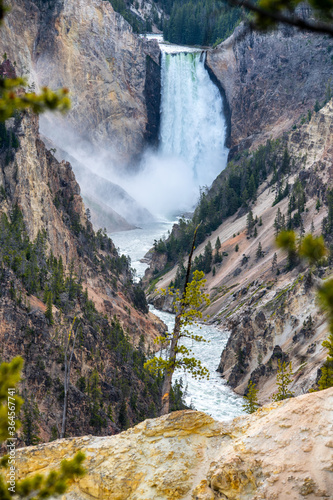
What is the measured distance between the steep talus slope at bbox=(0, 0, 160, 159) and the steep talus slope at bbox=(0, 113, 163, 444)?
231 feet

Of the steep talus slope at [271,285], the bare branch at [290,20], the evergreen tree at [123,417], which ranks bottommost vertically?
the evergreen tree at [123,417]

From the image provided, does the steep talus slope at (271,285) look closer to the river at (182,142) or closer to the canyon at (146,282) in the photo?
the canyon at (146,282)

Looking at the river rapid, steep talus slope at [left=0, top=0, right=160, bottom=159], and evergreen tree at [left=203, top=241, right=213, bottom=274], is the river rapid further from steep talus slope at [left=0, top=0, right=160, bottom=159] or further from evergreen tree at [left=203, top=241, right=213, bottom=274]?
steep talus slope at [left=0, top=0, right=160, bottom=159]

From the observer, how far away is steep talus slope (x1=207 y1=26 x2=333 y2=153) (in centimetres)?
11344

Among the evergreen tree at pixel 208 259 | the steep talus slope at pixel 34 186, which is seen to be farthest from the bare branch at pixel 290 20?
the evergreen tree at pixel 208 259

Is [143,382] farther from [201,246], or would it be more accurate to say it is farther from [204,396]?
[201,246]

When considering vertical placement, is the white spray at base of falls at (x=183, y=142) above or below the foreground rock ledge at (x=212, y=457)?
above

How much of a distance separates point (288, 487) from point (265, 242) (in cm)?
6195

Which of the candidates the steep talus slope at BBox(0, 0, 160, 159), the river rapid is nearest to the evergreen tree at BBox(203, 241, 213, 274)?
the river rapid

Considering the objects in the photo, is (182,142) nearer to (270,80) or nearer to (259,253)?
(270,80)

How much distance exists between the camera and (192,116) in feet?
424

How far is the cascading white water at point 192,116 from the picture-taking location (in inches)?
5098

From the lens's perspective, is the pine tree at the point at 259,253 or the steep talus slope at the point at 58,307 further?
the pine tree at the point at 259,253

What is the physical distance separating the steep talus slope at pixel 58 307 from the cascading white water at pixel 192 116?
81.5 m
